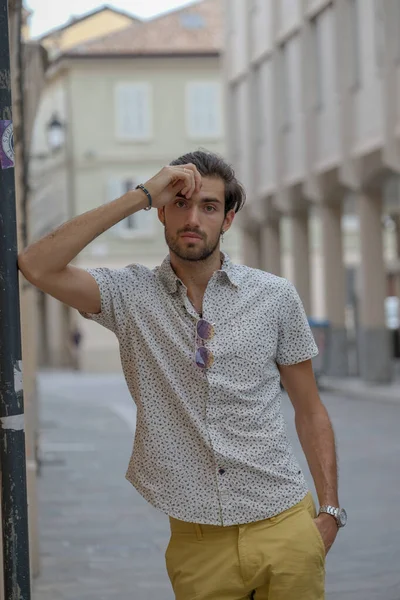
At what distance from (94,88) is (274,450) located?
51031 mm

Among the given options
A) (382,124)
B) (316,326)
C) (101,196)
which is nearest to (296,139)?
(316,326)

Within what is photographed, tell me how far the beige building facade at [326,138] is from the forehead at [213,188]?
23.2 m

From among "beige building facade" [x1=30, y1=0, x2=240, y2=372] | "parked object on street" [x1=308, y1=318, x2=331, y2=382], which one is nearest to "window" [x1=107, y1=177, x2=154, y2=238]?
"beige building facade" [x1=30, y1=0, x2=240, y2=372]

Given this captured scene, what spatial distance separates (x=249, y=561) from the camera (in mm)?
3951

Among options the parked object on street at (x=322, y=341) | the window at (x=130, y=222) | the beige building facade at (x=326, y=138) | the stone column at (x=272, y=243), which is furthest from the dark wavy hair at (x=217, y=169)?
the window at (x=130, y=222)

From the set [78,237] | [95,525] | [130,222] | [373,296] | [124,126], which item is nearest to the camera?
[78,237]

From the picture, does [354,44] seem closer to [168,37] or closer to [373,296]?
[373,296]

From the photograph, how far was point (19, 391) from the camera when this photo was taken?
369cm

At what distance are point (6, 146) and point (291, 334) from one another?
1.02 metres

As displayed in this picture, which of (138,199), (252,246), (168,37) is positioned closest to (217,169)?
(138,199)

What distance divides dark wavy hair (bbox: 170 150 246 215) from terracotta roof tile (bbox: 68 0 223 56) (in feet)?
164

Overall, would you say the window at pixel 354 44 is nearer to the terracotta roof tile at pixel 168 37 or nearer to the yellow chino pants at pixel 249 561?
the terracotta roof tile at pixel 168 37

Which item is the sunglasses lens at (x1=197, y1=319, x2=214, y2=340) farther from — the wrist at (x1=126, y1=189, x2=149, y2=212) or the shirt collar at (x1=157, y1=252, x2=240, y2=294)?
the wrist at (x1=126, y1=189, x2=149, y2=212)

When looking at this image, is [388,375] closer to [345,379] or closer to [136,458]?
[345,379]
